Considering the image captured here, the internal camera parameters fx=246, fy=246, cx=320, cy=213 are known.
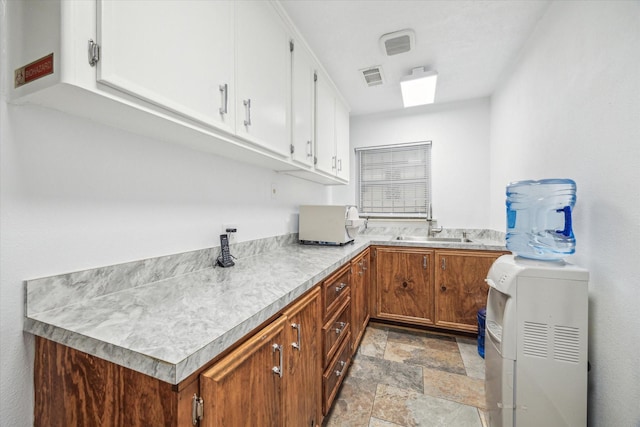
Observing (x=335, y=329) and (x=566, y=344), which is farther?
(x=335, y=329)

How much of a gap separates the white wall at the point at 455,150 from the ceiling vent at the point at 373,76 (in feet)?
2.68

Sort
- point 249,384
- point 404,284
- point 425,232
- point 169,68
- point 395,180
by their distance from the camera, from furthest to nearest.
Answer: point 395,180 → point 425,232 → point 404,284 → point 169,68 → point 249,384

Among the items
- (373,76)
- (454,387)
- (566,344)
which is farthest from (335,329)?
(373,76)

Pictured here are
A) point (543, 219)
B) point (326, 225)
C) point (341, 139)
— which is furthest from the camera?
point (341, 139)

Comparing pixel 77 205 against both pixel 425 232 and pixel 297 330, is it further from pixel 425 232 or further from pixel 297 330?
pixel 425 232

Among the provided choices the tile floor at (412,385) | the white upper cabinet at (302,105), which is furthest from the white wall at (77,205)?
the tile floor at (412,385)

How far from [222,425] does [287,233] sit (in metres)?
1.57

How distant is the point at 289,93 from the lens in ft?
5.31

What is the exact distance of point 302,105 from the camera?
1798 mm

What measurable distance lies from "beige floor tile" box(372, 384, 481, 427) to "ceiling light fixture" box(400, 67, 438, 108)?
8.26ft

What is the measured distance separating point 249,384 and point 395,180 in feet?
9.67

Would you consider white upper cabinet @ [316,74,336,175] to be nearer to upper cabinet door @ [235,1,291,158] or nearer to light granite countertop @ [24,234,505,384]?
upper cabinet door @ [235,1,291,158]

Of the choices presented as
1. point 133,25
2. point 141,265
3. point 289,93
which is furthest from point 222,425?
point 289,93

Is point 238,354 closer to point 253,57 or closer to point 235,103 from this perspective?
point 235,103
